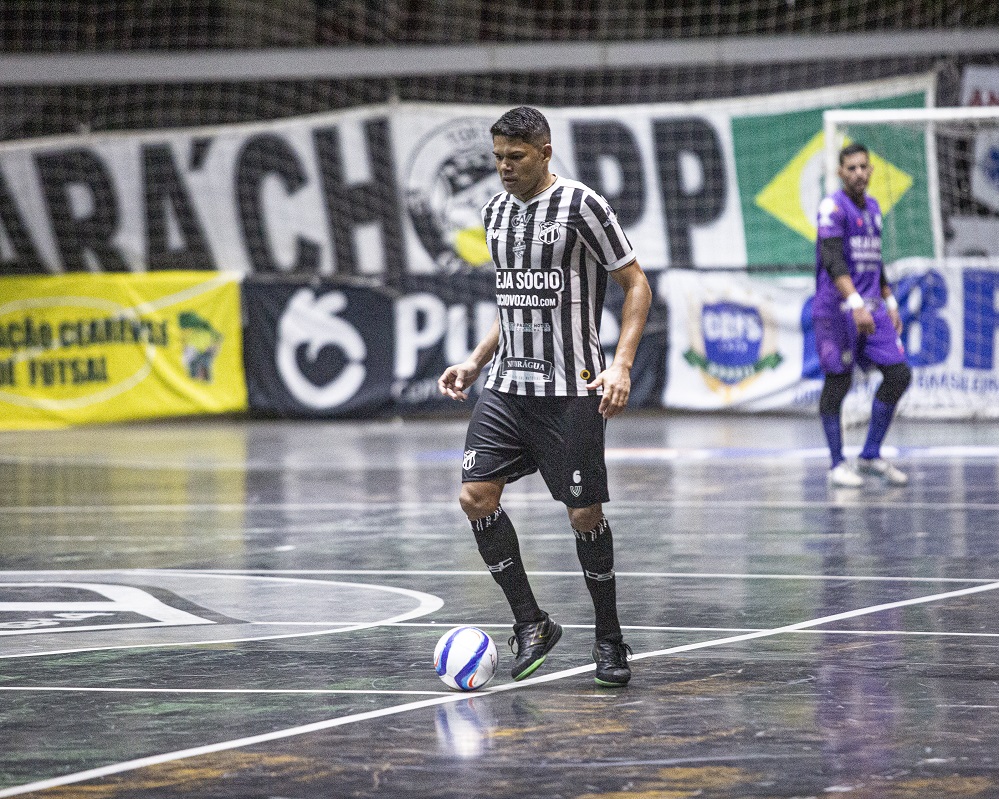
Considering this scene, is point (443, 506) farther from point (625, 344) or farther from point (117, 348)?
point (117, 348)

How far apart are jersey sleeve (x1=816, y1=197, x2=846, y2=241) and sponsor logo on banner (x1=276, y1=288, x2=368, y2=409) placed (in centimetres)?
848

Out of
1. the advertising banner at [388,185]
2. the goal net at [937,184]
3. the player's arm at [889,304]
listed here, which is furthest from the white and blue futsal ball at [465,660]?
the advertising banner at [388,185]

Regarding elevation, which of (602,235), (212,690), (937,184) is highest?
(937,184)

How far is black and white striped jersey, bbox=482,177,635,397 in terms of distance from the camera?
18.6 feet

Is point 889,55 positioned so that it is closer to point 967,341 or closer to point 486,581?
point 967,341

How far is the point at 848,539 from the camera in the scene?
30.1 ft

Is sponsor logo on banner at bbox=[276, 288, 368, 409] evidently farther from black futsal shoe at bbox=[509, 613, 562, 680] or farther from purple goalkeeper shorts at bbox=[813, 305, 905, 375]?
black futsal shoe at bbox=[509, 613, 562, 680]

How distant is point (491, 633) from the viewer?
21.4ft

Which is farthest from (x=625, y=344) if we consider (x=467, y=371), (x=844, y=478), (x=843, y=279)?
(x=844, y=478)

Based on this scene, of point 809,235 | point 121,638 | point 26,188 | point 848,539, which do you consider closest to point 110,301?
point 26,188

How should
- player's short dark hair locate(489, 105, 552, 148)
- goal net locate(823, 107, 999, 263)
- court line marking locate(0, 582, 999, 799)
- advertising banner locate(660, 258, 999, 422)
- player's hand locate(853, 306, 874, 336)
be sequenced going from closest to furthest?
court line marking locate(0, 582, 999, 799) < player's short dark hair locate(489, 105, 552, 148) < player's hand locate(853, 306, 874, 336) < advertising banner locate(660, 258, 999, 422) < goal net locate(823, 107, 999, 263)

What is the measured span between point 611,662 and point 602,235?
140cm

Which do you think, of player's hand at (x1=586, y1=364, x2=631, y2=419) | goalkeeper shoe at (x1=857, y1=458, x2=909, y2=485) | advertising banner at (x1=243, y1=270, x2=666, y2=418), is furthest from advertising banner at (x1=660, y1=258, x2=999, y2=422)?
player's hand at (x1=586, y1=364, x2=631, y2=419)

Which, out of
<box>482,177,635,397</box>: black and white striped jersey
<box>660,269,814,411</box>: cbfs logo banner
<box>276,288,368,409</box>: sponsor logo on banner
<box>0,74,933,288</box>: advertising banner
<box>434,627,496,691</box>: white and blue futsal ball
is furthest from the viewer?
<box>276,288,368,409</box>: sponsor logo on banner
